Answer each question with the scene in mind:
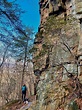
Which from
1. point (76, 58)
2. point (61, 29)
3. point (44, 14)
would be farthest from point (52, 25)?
point (44, 14)

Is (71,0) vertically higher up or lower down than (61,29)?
higher up

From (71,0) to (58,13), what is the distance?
1631 mm

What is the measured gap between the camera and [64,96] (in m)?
11.2

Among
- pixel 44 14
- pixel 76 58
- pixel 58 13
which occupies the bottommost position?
pixel 76 58

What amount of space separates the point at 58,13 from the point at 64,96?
28.7 ft

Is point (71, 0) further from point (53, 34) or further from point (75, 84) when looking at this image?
point (75, 84)

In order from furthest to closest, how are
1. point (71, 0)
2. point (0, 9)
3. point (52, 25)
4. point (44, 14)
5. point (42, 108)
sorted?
1. point (44, 14)
2. point (71, 0)
3. point (42, 108)
4. point (52, 25)
5. point (0, 9)

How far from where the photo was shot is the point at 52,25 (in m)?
11.1

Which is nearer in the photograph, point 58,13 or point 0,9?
point 0,9

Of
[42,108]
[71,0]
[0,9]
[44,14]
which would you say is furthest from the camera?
[44,14]

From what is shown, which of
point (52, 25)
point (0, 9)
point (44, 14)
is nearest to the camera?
point (0, 9)

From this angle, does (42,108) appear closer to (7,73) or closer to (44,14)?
(44,14)

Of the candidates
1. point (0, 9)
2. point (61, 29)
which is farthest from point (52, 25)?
point (0, 9)

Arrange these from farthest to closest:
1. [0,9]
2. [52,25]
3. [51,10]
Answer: [51,10] → [52,25] → [0,9]
